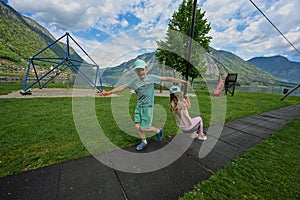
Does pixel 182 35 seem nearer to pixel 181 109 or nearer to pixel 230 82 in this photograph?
pixel 230 82

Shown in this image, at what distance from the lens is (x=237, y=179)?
6.61 feet

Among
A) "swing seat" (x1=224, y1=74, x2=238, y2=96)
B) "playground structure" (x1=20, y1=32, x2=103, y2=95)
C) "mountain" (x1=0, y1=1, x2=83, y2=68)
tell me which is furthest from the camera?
"mountain" (x1=0, y1=1, x2=83, y2=68)

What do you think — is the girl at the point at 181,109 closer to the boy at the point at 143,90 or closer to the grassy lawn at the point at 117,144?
the boy at the point at 143,90

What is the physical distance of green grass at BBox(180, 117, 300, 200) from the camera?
5.71ft

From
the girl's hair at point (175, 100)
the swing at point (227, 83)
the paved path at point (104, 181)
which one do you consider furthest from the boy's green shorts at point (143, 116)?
the swing at point (227, 83)

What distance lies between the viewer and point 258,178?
6.72 ft


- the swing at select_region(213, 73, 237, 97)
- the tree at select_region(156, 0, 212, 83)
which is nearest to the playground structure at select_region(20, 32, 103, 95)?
the tree at select_region(156, 0, 212, 83)

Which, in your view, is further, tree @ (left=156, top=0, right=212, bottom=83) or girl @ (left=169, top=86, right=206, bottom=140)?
tree @ (left=156, top=0, right=212, bottom=83)

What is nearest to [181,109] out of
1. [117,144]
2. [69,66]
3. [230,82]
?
[117,144]

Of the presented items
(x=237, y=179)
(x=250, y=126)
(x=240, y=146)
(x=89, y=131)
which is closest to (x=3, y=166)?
(x=89, y=131)

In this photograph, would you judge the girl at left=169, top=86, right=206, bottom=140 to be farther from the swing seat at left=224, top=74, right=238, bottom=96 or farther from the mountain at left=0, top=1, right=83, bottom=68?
the mountain at left=0, top=1, right=83, bottom=68

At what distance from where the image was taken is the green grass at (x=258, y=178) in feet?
5.71

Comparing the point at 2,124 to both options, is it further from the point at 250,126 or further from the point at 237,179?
the point at 250,126

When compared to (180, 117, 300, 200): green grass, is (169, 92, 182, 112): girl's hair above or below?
above
